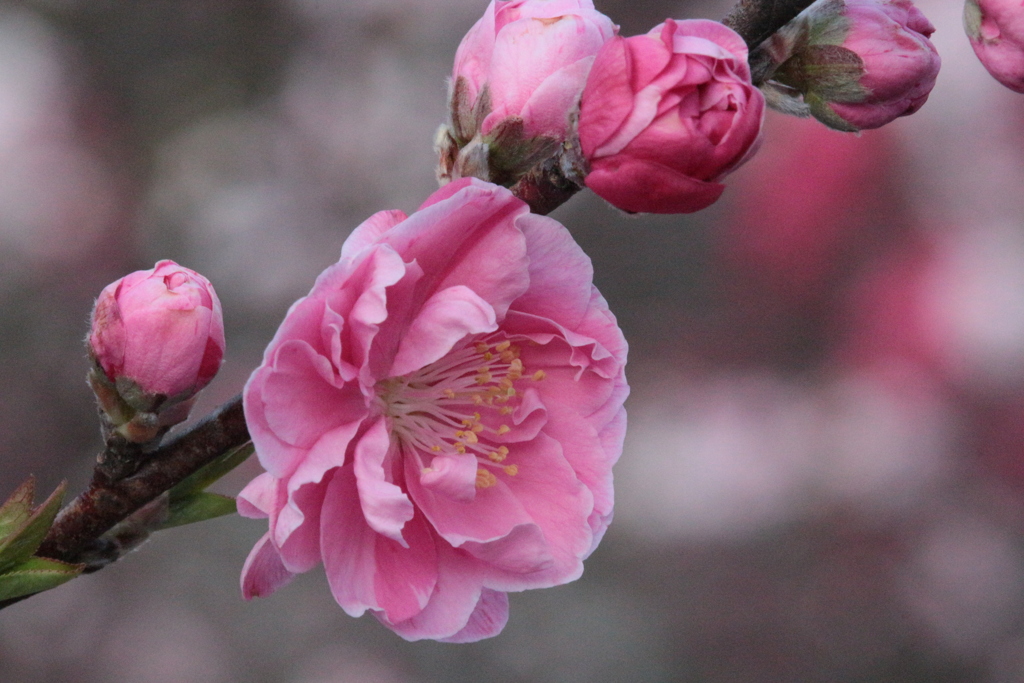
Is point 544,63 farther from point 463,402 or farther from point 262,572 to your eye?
point 262,572

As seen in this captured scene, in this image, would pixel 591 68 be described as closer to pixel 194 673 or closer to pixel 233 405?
pixel 233 405

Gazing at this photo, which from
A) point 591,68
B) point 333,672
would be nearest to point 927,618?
point 333,672

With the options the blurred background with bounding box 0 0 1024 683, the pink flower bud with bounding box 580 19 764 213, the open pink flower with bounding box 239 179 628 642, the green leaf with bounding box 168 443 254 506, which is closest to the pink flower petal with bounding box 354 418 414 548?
the open pink flower with bounding box 239 179 628 642

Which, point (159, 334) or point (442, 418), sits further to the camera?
point (442, 418)

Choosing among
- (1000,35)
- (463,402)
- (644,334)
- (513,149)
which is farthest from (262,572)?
(644,334)

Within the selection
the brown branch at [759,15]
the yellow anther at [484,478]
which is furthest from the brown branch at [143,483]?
the brown branch at [759,15]

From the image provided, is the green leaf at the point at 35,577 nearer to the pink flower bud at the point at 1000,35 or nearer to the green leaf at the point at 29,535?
the green leaf at the point at 29,535

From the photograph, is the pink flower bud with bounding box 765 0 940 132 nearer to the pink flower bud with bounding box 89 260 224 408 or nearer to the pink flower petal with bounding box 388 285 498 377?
the pink flower petal with bounding box 388 285 498 377
